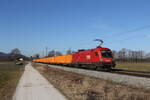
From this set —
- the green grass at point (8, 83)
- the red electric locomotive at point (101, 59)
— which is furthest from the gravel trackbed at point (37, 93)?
the red electric locomotive at point (101, 59)

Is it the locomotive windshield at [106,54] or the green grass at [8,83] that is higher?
the locomotive windshield at [106,54]

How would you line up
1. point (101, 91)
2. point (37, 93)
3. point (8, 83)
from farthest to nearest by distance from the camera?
point (8, 83) < point (37, 93) < point (101, 91)

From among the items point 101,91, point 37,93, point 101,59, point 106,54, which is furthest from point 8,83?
point 106,54

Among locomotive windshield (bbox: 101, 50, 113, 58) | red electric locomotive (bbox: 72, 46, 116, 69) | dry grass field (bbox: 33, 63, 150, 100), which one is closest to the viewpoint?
dry grass field (bbox: 33, 63, 150, 100)

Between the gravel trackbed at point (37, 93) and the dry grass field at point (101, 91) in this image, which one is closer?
the dry grass field at point (101, 91)

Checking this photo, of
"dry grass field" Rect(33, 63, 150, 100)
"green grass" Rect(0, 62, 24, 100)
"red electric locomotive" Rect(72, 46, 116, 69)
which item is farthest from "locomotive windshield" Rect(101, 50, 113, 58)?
"green grass" Rect(0, 62, 24, 100)

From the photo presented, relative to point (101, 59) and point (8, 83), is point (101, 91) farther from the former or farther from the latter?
point (101, 59)

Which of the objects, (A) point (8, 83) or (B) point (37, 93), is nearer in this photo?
(B) point (37, 93)

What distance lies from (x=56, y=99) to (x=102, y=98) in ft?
7.78

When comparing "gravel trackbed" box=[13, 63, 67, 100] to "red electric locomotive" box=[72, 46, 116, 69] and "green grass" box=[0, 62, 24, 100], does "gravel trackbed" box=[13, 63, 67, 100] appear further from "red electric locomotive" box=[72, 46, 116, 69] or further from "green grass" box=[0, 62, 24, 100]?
"red electric locomotive" box=[72, 46, 116, 69]

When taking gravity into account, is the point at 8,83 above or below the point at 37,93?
below

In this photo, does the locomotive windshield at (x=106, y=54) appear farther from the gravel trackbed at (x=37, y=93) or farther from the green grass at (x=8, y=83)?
the green grass at (x=8, y=83)

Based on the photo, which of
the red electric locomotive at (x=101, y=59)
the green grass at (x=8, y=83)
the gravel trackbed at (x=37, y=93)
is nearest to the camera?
the gravel trackbed at (x=37, y=93)

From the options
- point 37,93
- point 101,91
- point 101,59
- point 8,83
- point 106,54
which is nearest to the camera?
point 101,91
